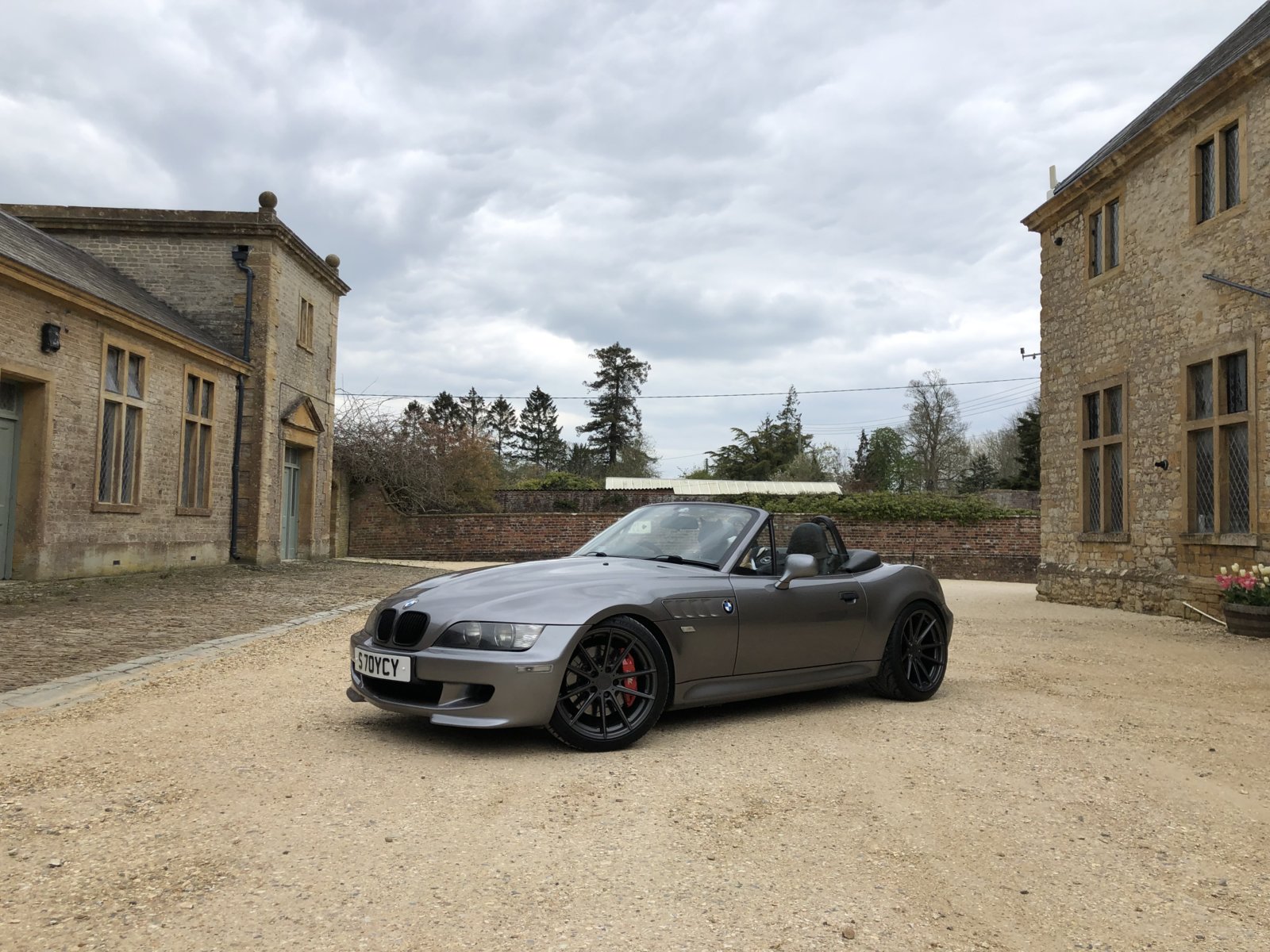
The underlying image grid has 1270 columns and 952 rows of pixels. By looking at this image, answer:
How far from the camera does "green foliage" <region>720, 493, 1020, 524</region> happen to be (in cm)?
2652

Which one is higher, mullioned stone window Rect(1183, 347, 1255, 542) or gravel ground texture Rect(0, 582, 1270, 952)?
mullioned stone window Rect(1183, 347, 1255, 542)

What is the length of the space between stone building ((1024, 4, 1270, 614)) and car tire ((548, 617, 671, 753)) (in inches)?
384

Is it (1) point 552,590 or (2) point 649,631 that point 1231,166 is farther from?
(1) point 552,590

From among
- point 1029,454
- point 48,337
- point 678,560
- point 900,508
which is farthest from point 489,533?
point 1029,454

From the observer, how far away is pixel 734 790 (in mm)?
3977

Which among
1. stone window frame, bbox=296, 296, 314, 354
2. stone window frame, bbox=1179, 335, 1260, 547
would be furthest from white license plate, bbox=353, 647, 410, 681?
stone window frame, bbox=296, 296, 314, 354

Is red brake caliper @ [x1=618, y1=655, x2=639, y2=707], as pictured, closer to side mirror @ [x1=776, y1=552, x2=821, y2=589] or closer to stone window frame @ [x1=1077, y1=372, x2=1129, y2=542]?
side mirror @ [x1=776, y1=552, x2=821, y2=589]

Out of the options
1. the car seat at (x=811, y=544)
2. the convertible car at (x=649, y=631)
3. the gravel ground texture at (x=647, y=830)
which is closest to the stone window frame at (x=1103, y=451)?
the gravel ground texture at (x=647, y=830)

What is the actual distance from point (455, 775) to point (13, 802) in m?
1.68

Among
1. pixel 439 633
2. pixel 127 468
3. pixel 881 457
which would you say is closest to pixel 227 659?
pixel 439 633

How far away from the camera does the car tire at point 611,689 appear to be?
4520 millimetres

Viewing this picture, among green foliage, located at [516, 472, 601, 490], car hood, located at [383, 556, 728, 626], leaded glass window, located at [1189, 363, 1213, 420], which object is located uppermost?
leaded glass window, located at [1189, 363, 1213, 420]

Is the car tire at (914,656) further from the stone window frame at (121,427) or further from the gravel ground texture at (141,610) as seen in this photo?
the stone window frame at (121,427)

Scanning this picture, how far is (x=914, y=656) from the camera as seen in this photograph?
6176 mm
